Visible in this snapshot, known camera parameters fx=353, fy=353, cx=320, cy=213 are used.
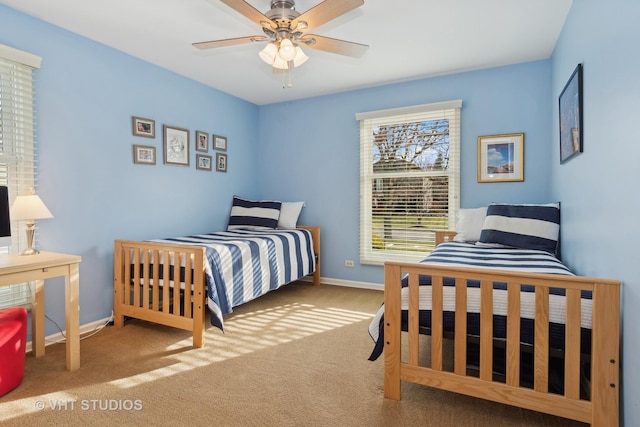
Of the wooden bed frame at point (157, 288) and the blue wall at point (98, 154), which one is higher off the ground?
the blue wall at point (98, 154)

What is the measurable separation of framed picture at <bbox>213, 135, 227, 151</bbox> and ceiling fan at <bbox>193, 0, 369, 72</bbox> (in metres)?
1.71

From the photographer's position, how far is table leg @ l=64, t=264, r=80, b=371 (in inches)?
79.9

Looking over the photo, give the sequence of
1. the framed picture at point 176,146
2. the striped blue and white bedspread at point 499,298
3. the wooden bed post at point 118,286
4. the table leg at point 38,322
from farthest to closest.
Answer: the framed picture at point 176,146 → the wooden bed post at point 118,286 → the table leg at point 38,322 → the striped blue and white bedspread at point 499,298

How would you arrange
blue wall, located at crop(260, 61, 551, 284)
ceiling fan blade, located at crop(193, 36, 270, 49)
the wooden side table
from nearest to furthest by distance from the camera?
the wooden side table
ceiling fan blade, located at crop(193, 36, 270, 49)
blue wall, located at crop(260, 61, 551, 284)

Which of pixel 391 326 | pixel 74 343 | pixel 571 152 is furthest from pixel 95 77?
pixel 571 152

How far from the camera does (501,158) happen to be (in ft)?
10.9

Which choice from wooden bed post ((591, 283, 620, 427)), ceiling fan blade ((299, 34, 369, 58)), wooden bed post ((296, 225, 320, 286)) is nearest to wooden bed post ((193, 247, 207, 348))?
ceiling fan blade ((299, 34, 369, 58))

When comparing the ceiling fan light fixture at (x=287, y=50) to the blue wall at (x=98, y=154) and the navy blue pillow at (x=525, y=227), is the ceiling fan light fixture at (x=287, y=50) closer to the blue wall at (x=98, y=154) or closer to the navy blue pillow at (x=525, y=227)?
the blue wall at (x=98, y=154)

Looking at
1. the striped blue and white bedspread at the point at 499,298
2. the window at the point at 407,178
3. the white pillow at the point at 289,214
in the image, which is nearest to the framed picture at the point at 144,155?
the white pillow at the point at 289,214

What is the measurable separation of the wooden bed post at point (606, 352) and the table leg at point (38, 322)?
295 centimetres

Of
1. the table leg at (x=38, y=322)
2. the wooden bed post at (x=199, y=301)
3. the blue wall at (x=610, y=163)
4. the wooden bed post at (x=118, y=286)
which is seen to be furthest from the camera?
the wooden bed post at (x=118, y=286)

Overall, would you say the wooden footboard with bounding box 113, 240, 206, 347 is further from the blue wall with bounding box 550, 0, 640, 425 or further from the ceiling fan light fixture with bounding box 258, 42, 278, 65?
the blue wall with bounding box 550, 0, 640, 425

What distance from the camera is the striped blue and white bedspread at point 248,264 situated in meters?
2.49

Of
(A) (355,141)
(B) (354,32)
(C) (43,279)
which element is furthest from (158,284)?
(A) (355,141)
